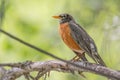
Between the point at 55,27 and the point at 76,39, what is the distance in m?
1.97

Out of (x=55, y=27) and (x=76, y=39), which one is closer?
(x=76, y=39)

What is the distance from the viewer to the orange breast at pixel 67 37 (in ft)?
13.1

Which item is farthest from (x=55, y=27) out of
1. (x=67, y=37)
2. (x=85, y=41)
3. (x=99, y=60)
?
(x=99, y=60)

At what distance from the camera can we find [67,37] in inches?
161

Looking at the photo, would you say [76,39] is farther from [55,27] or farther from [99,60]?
[55,27]

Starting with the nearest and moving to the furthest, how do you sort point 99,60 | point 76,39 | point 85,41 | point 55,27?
point 99,60 < point 85,41 < point 76,39 < point 55,27

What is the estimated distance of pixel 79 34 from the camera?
13.3 feet

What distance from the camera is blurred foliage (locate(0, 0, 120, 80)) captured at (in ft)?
15.8

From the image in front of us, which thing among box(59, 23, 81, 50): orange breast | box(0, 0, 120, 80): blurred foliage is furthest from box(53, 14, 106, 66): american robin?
box(0, 0, 120, 80): blurred foliage

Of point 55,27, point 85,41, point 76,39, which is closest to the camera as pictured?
point 85,41

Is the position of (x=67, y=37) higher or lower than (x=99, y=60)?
higher

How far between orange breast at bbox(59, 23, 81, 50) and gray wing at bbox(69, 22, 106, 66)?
3 cm

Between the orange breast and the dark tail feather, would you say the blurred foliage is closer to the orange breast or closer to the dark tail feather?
the orange breast

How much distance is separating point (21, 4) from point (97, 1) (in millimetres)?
1481
